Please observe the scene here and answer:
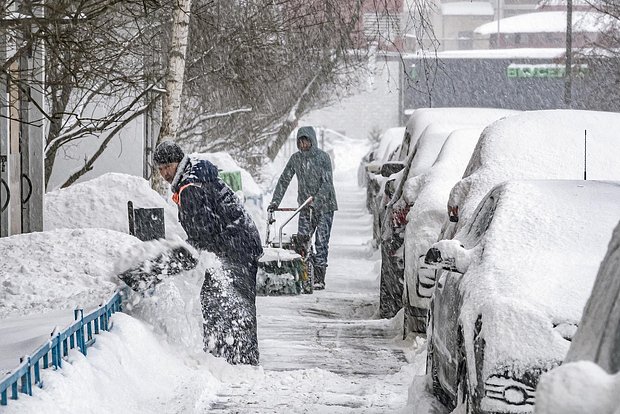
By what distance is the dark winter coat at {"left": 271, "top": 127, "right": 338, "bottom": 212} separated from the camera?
14281 mm

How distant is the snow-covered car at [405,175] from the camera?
10.5 metres

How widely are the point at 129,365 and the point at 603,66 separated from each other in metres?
26.0

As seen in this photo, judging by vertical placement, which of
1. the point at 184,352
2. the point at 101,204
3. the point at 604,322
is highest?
the point at 604,322

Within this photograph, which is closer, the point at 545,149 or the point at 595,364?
the point at 595,364

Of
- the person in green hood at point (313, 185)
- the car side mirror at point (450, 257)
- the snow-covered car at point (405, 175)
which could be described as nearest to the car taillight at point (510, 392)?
the car side mirror at point (450, 257)

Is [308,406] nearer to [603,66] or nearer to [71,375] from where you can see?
[71,375]

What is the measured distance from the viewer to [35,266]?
986 centimetres

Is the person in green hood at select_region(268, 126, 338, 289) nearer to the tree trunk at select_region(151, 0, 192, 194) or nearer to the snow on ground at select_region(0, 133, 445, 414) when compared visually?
the tree trunk at select_region(151, 0, 192, 194)

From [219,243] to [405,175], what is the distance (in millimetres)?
3768

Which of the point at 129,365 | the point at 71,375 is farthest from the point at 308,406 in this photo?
the point at 71,375

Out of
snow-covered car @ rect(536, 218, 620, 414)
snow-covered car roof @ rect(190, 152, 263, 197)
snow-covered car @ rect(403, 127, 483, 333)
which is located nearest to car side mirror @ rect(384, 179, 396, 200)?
snow-covered car @ rect(403, 127, 483, 333)

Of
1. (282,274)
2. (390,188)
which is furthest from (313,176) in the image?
(390,188)

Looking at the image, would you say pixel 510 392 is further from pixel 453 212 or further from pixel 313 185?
pixel 313 185

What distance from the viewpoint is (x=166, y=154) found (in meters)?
8.27
